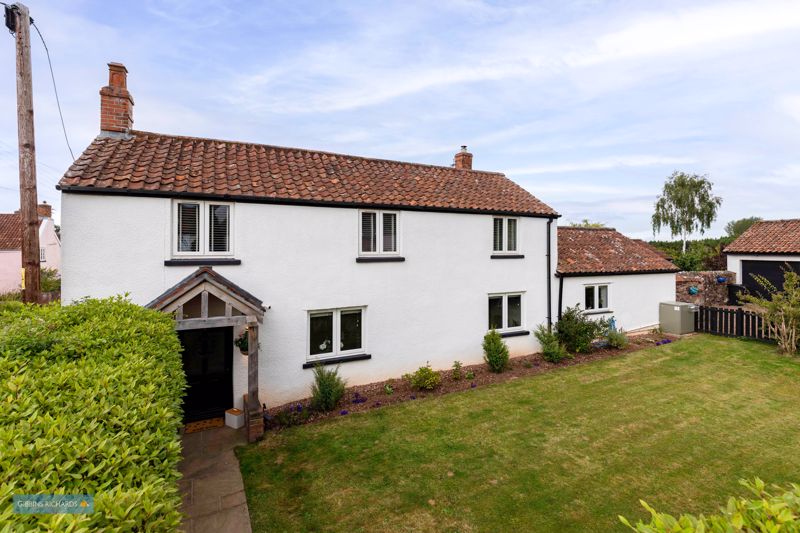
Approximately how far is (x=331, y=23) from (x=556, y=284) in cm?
1300

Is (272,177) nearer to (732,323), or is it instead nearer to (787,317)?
(787,317)

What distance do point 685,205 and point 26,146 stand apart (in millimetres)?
52403

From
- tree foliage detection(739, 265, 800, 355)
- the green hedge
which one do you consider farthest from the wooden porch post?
tree foliage detection(739, 265, 800, 355)

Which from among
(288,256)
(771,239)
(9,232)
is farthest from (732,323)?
(9,232)

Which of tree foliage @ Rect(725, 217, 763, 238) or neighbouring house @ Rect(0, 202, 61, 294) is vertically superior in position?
tree foliage @ Rect(725, 217, 763, 238)

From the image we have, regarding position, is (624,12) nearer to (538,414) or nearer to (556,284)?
(556,284)

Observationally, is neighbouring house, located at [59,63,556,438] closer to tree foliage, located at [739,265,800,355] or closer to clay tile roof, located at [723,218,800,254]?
tree foliage, located at [739,265,800,355]

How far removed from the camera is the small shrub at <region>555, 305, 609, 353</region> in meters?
Result: 15.0

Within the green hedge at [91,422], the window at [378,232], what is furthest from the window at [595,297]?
the green hedge at [91,422]

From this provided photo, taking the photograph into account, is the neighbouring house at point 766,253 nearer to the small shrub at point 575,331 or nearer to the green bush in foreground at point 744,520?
the small shrub at point 575,331

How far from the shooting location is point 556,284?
15.6 meters

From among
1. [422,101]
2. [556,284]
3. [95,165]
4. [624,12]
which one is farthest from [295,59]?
→ [556,284]

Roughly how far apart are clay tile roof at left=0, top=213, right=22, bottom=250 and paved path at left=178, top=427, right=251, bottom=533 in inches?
1411

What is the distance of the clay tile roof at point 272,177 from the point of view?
959 centimetres
